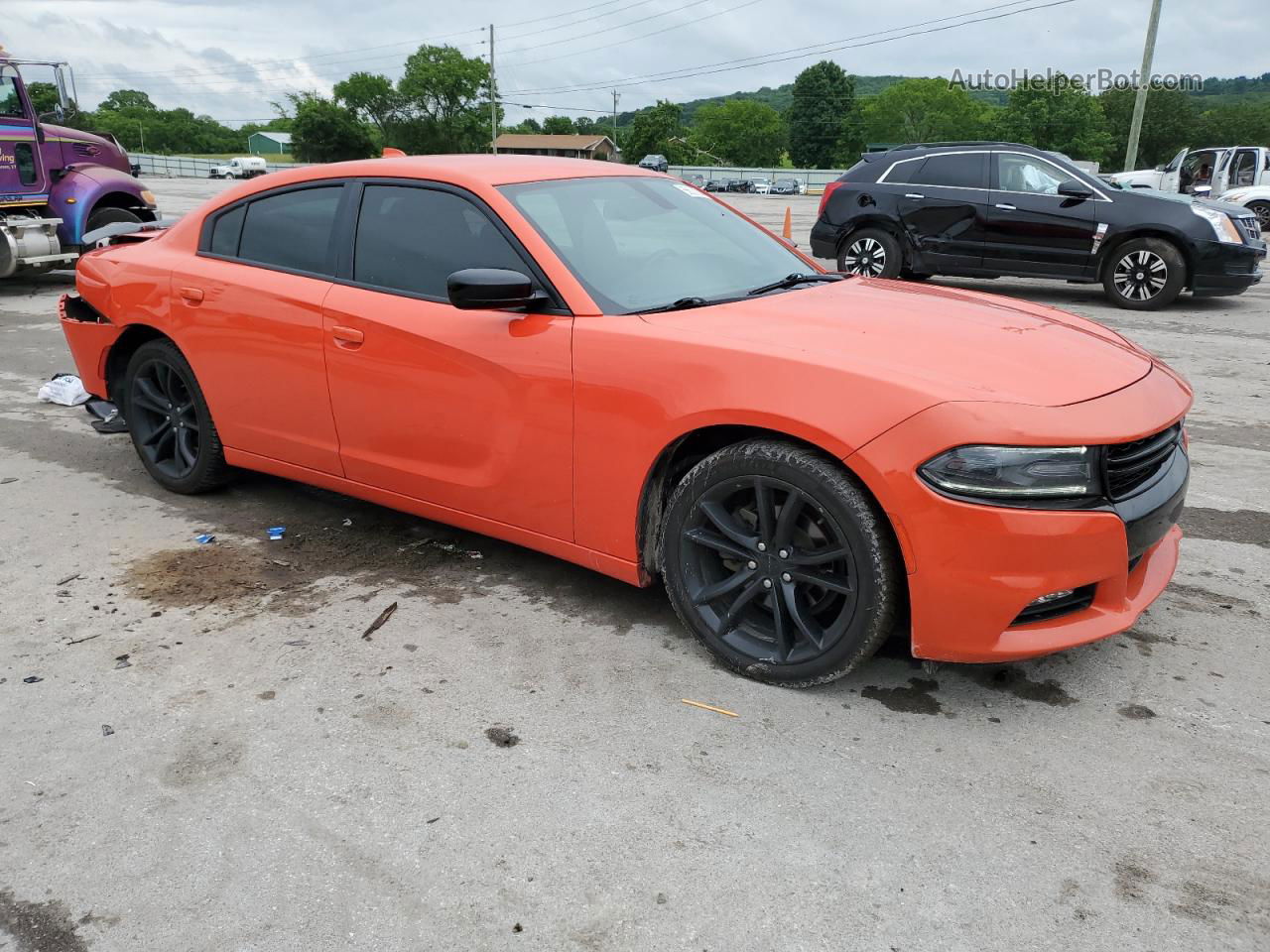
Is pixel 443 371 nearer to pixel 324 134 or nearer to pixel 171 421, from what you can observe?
pixel 171 421

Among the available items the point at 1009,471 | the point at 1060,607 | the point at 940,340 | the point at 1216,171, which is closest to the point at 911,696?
the point at 1060,607

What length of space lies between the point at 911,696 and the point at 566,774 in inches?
43.8

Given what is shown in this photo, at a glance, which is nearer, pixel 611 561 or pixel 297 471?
pixel 611 561

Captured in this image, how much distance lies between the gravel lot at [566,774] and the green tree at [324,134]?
105274 millimetres

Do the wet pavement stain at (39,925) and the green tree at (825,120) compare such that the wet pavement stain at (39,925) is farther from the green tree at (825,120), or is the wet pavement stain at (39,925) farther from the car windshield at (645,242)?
the green tree at (825,120)

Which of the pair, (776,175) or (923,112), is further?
(923,112)

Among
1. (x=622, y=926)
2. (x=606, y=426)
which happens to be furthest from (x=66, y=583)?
(x=622, y=926)

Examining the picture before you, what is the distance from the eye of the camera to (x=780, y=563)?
3.06 m

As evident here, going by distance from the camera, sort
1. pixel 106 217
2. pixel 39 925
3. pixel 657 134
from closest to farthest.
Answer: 1. pixel 39 925
2. pixel 106 217
3. pixel 657 134

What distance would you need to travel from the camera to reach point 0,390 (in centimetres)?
739

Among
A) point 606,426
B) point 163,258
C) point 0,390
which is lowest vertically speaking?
point 0,390

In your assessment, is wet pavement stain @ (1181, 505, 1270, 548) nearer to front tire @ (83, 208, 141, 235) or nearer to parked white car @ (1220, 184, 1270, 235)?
front tire @ (83, 208, 141, 235)

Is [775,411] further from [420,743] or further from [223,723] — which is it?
[223,723]

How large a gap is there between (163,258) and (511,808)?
11.1 feet
